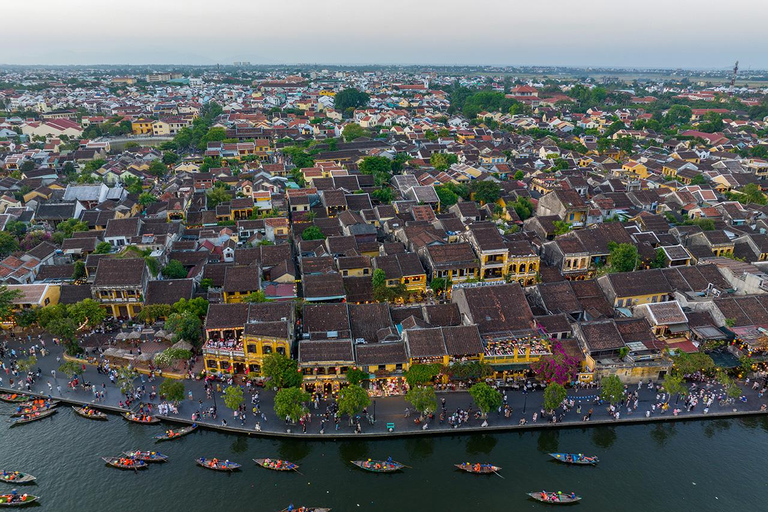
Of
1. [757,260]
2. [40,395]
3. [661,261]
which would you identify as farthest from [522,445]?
[757,260]

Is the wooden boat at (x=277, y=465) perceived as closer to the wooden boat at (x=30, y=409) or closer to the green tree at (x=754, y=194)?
the wooden boat at (x=30, y=409)

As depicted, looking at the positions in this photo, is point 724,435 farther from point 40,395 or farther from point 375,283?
point 40,395

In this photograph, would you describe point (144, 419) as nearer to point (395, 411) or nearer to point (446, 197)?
point (395, 411)

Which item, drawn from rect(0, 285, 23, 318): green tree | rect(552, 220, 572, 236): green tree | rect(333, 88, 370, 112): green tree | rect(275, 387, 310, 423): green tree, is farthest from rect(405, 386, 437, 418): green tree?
rect(333, 88, 370, 112): green tree

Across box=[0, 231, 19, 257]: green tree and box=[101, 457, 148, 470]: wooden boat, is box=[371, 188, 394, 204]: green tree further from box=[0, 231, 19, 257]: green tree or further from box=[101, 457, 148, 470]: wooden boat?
box=[101, 457, 148, 470]: wooden boat

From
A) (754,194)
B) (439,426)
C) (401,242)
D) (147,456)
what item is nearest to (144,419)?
(147,456)

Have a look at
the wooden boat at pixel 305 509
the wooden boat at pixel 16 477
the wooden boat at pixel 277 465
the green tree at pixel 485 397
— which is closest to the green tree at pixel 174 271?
the wooden boat at pixel 16 477
